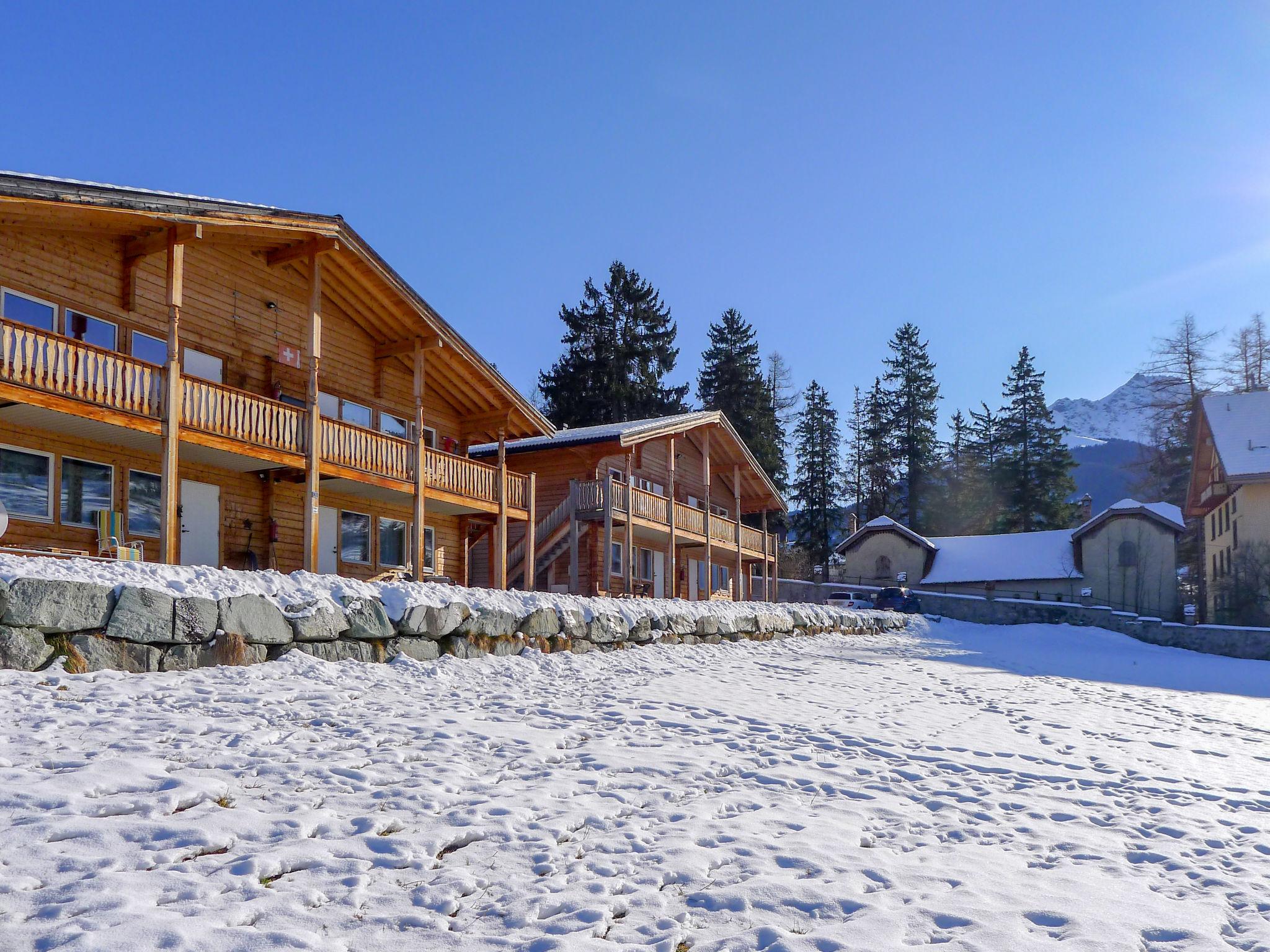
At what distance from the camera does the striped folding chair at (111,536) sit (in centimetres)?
1342

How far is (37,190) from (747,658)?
11865mm

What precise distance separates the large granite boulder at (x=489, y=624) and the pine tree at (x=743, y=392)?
45.0 m

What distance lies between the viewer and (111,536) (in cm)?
1380

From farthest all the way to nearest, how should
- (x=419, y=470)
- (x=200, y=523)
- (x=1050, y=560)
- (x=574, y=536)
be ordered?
(x=1050, y=560) < (x=574, y=536) < (x=419, y=470) < (x=200, y=523)

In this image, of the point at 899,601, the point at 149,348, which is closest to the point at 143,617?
the point at 149,348

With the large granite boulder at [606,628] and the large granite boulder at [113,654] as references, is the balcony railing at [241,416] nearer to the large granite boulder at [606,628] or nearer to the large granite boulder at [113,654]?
the large granite boulder at [606,628]

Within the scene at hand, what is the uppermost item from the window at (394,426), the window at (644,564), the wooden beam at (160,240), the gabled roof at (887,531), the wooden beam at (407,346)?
the wooden beam at (160,240)

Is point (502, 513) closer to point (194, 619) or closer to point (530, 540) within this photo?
point (530, 540)

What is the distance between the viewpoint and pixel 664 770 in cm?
666

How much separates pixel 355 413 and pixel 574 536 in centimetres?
728

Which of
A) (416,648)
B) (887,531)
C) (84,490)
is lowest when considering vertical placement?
(416,648)

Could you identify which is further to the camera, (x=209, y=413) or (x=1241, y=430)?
(x=1241, y=430)

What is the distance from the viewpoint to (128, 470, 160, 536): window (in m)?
15.1

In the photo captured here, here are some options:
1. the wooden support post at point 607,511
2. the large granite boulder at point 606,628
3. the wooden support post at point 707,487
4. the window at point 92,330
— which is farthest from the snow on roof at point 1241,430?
the window at point 92,330
